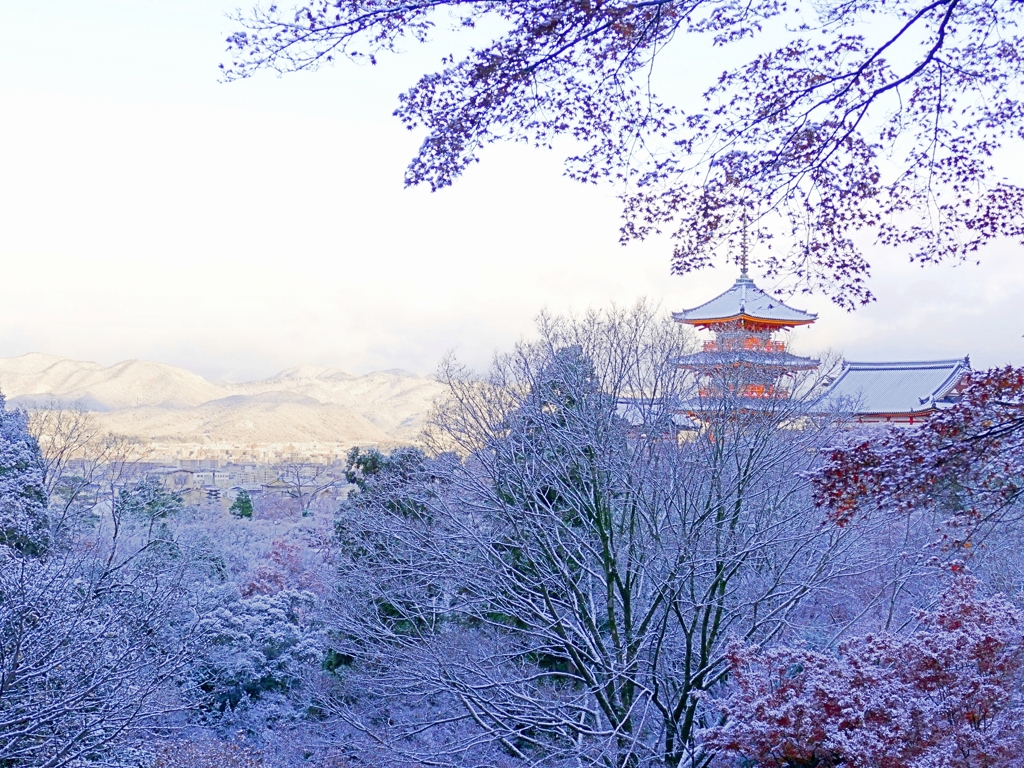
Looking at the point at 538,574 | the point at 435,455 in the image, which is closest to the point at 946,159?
the point at 538,574

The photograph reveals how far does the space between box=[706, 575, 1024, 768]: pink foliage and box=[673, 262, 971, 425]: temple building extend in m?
3.07

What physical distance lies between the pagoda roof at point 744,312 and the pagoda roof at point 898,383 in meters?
2.27

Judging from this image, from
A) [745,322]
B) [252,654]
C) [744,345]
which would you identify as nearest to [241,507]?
[252,654]

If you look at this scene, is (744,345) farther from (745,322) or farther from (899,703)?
(899,703)

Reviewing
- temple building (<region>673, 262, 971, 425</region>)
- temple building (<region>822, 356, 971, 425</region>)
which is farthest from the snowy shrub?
temple building (<region>822, 356, 971, 425</region>)

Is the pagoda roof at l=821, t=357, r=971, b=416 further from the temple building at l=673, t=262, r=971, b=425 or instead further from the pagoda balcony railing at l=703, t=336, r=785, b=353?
the pagoda balcony railing at l=703, t=336, r=785, b=353

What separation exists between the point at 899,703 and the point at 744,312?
42.8 ft

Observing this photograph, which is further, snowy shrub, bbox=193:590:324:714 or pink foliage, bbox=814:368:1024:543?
snowy shrub, bbox=193:590:324:714

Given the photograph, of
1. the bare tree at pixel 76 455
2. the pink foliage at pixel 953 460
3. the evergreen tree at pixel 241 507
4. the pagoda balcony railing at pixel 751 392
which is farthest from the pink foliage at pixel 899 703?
the evergreen tree at pixel 241 507

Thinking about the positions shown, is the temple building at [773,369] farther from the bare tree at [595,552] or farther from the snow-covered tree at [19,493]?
the snow-covered tree at [19,493]

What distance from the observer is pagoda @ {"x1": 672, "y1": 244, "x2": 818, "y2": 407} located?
888 centimetres

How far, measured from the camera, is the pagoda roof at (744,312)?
1780 centimetres

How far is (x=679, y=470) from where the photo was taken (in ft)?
25.4

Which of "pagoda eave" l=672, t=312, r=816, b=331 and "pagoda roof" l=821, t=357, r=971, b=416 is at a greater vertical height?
Answer: "pagoda eave" l=672, t=312, r=816, b=331
